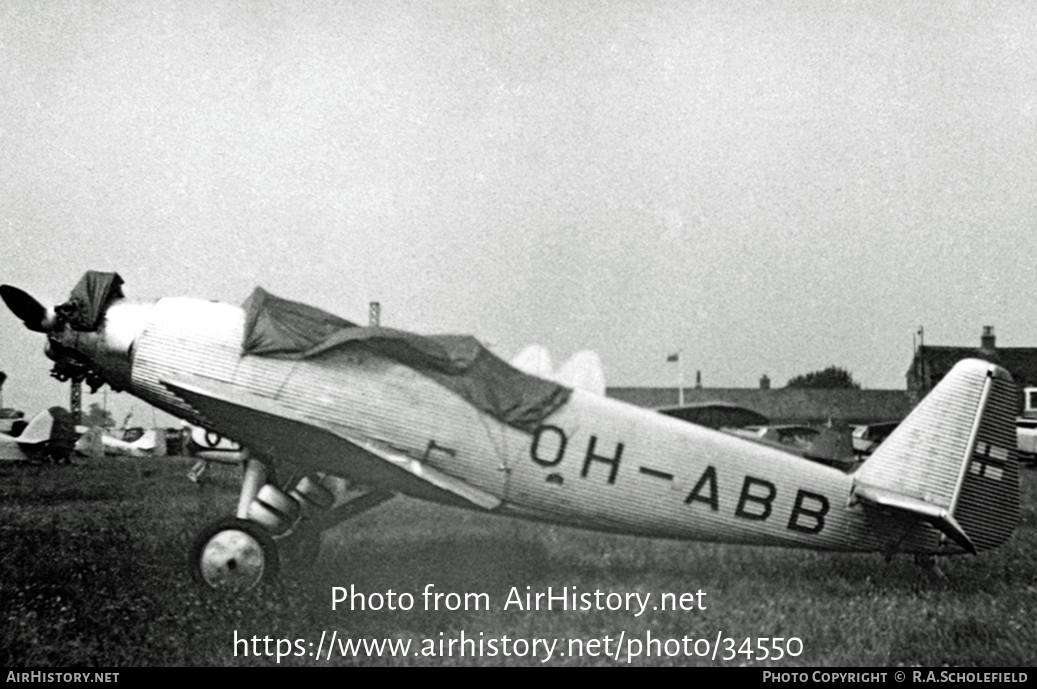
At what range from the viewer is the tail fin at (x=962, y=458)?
5918 mm

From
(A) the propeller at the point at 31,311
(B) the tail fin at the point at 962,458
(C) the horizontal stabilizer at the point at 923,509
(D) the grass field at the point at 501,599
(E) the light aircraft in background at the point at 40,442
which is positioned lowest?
(E) the light aircraft in background at the point at 40,442

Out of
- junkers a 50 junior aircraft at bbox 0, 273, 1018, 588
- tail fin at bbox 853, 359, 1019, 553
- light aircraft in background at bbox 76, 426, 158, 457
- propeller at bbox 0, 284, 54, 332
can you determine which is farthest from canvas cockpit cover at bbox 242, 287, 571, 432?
light aircraft in background at bbox 76, 426, 158, 457

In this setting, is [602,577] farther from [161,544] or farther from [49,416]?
[49,416]

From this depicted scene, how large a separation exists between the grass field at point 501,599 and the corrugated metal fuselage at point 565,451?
1.80 ft

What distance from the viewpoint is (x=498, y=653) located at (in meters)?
4.51

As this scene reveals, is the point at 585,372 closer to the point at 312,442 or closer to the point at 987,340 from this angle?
the point at 312,442

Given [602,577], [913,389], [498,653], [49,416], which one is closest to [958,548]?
[602,577]

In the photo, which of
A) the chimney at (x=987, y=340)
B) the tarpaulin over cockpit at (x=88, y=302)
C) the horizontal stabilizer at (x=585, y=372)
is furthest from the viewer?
the chimney at (x=987, y=340)

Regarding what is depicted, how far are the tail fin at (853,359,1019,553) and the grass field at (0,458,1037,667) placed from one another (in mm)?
617

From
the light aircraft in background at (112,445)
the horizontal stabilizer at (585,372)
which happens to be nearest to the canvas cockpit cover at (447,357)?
the horizontal stabilizer at (585,372)

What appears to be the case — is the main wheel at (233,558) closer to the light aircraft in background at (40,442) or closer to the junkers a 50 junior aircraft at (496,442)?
the junkers a 50 junior aircraft at (496,442)

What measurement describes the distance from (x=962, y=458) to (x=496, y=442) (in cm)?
340

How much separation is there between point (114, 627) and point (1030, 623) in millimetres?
5604

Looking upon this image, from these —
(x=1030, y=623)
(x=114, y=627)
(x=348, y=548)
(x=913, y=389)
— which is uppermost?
(x=1030, y=623)
